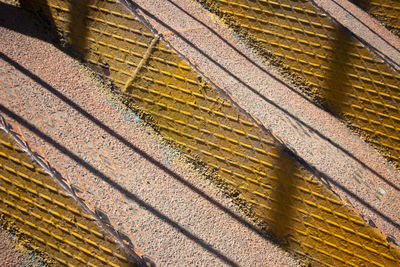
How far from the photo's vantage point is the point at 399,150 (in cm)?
521

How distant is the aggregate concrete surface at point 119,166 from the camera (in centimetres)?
414

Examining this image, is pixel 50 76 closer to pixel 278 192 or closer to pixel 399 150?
pixel 278 192

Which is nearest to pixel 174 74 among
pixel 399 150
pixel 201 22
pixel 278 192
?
pixel 201 22

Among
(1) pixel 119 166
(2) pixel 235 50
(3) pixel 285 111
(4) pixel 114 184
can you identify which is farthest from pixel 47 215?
(2) pixel 235 50

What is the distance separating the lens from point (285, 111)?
5191mm

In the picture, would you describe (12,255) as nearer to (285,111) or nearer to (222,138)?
(222,138)

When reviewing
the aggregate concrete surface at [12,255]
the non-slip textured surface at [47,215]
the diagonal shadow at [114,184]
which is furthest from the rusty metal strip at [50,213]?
the diagonal shadow at [114,184]

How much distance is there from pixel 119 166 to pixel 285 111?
280 cm

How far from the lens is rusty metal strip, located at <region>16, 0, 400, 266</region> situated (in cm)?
416

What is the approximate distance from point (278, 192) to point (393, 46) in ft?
13.7

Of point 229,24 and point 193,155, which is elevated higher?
point 229,24

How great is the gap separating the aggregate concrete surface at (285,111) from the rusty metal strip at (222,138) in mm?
611

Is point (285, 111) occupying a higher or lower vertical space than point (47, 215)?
higher

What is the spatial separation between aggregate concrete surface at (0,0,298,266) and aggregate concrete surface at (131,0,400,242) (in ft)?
4.81
